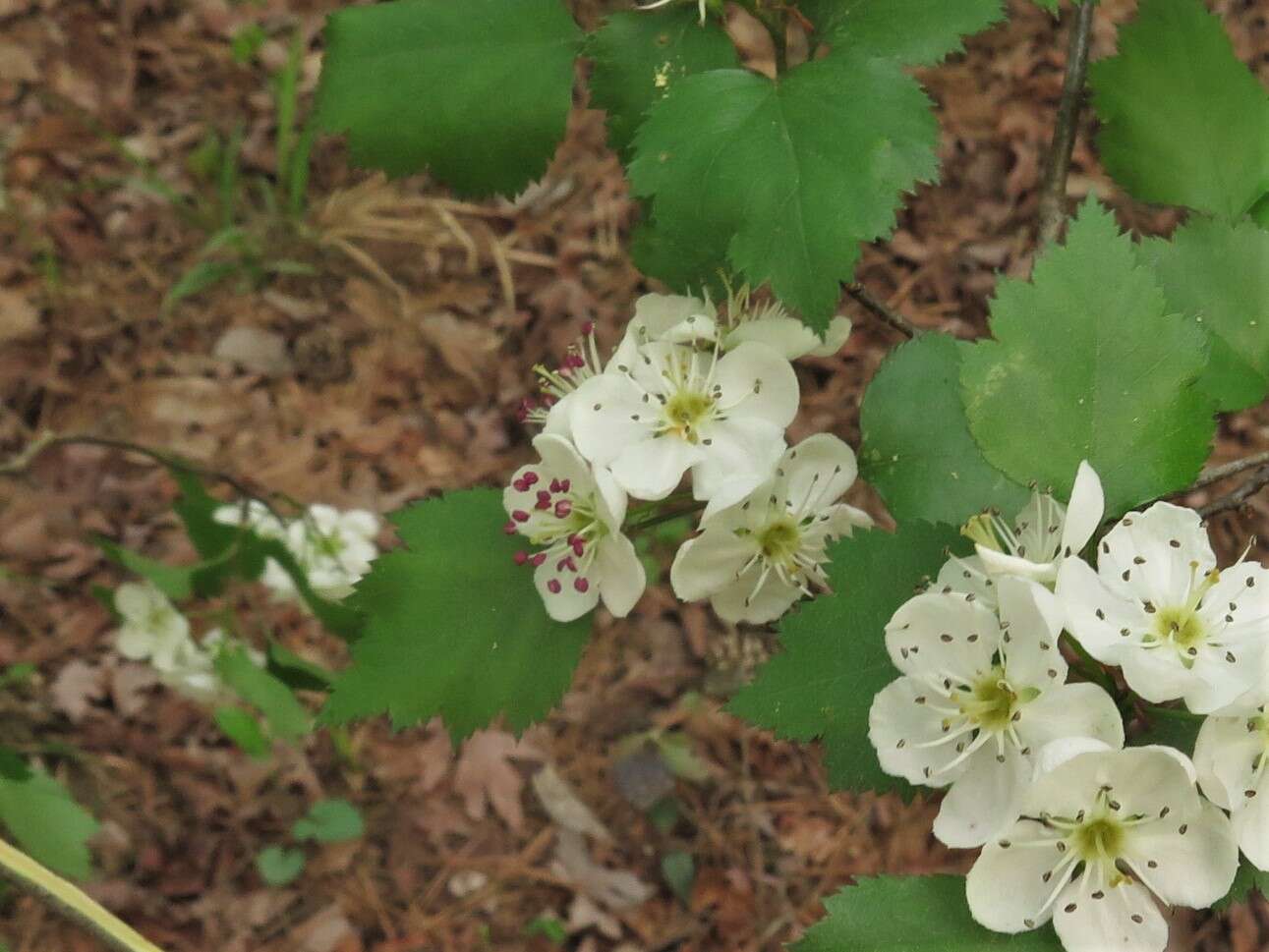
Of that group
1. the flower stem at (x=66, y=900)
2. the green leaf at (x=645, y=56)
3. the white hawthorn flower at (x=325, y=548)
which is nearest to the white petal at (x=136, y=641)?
the white hawthorn flower at (x=325, y=548)

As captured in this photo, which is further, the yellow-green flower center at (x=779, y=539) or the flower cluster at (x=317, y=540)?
the flower cluster at (x=317, y=540)

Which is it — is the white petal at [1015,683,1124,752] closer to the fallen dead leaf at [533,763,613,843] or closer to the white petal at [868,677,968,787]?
the white petal at [868,677,968,787]

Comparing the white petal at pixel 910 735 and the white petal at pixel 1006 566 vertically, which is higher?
the white petal at pixel 1006 566

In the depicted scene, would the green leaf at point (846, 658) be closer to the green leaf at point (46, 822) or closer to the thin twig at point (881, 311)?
the thin twig at point (881, 311)

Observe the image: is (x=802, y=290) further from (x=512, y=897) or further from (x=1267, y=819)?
(x=512, y=897)

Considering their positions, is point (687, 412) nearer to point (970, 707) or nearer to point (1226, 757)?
point (970, 707)

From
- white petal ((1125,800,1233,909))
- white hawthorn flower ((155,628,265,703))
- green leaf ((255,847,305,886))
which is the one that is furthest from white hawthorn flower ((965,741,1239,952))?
green leaf ((255,847,305,886))

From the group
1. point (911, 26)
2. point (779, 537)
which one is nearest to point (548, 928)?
point (779, 537)
